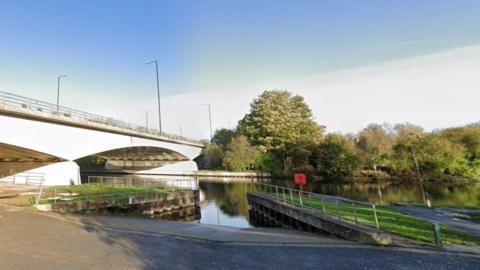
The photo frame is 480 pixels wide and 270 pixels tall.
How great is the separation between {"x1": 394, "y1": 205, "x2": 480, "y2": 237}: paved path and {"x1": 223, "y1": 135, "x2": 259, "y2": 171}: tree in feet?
119

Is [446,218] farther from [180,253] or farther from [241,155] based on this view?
[241,155]

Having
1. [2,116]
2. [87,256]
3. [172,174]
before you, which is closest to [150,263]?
[87,256]

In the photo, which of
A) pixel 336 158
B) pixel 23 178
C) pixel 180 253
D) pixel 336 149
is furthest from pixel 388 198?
pixel 23 178

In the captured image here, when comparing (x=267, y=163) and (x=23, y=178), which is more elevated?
(x=267, y=163)

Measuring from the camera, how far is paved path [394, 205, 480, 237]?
1147cm

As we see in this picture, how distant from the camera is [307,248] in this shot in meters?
7.98

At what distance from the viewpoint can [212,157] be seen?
63625 millimetres

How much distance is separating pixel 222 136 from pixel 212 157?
35.5 ft

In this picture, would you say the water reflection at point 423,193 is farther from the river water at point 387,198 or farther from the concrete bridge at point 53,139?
the concrete bridge at point 53,139

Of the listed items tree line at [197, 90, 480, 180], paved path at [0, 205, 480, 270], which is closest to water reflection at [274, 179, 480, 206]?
tree line at [197, 90, 480, 180]

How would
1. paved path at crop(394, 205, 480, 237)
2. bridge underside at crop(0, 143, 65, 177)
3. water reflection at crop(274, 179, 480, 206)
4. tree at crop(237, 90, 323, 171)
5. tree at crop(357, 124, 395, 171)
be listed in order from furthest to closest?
tree at crop(237, 90, 323, 171), tree at crop(357, 124, 395, 171), bridge underside at crop(0, 143, 65, 177), water reflection at crop(274, 179, 480, 206), paved path at crop(394, 205, 480, 237)

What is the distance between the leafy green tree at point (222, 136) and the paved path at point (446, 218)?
174 feet

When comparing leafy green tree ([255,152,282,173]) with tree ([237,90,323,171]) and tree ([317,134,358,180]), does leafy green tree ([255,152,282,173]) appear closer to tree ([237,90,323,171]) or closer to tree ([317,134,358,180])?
tree ([237,90,323,171])

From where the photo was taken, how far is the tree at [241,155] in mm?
52500
